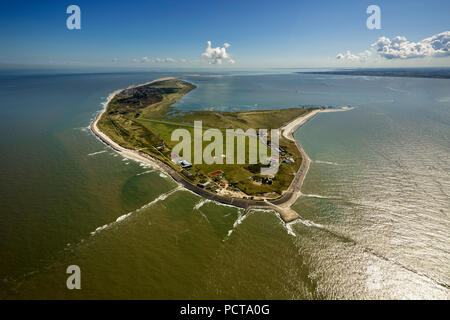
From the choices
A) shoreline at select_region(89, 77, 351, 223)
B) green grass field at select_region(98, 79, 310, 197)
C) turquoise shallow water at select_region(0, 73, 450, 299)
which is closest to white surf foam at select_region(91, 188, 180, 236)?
turquoise shallow water at select_region(0, 73, 450, 299)

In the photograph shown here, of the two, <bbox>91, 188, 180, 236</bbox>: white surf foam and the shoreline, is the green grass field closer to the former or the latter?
the shoreline

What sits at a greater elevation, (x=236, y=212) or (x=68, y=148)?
(x=68, y=148)

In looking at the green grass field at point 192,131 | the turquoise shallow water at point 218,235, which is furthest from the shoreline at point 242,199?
the turquoise shallow water at point 218,235

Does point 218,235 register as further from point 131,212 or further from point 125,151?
point 125,151

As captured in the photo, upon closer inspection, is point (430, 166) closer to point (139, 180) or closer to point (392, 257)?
point (392, 257)

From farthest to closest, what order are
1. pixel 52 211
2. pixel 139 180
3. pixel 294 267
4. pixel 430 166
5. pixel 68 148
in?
pixel 68 148
pixel 430 166
pixel 139 180
pixel 52 211
pixel 294 267

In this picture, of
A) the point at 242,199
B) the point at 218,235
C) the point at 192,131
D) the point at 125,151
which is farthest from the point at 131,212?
the point at 192,131
